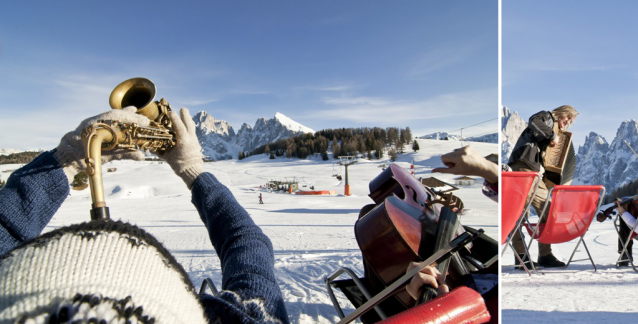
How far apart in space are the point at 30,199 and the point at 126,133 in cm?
47

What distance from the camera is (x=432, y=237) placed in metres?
1.38

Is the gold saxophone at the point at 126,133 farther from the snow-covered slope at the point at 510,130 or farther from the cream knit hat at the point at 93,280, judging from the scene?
the snow-covered slope at the point at 510,130

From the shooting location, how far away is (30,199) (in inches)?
42.6

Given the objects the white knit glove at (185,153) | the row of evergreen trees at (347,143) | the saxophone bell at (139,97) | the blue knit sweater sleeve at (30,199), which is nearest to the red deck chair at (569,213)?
the white knit glove at (185,153)

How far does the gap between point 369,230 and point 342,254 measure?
369 cm

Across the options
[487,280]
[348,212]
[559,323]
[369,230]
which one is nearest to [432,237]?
[369,230]

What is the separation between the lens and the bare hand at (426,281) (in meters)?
1.23

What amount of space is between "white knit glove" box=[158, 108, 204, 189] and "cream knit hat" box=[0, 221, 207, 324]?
2.63ft

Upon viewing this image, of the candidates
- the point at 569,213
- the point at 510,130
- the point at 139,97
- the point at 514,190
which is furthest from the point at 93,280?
the point at 569,213

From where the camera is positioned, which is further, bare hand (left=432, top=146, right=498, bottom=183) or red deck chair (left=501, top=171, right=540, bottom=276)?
red deck chair (left=501, top=171, right=540, bottom=276)

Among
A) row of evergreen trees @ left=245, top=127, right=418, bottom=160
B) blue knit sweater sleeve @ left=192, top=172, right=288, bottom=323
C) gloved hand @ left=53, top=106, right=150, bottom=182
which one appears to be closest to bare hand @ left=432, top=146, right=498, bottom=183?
blue knit sweater sleeve @ left=192, top=172, right=288, bottom=323

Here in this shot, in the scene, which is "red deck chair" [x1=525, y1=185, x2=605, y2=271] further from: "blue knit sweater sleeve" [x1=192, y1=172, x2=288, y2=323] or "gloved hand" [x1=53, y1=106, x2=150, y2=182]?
"gloved hand" [x1=53, y1=106, x2=150, y2=182]

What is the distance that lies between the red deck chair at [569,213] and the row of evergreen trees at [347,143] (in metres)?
56.5

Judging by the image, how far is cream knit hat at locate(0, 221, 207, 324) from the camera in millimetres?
443
